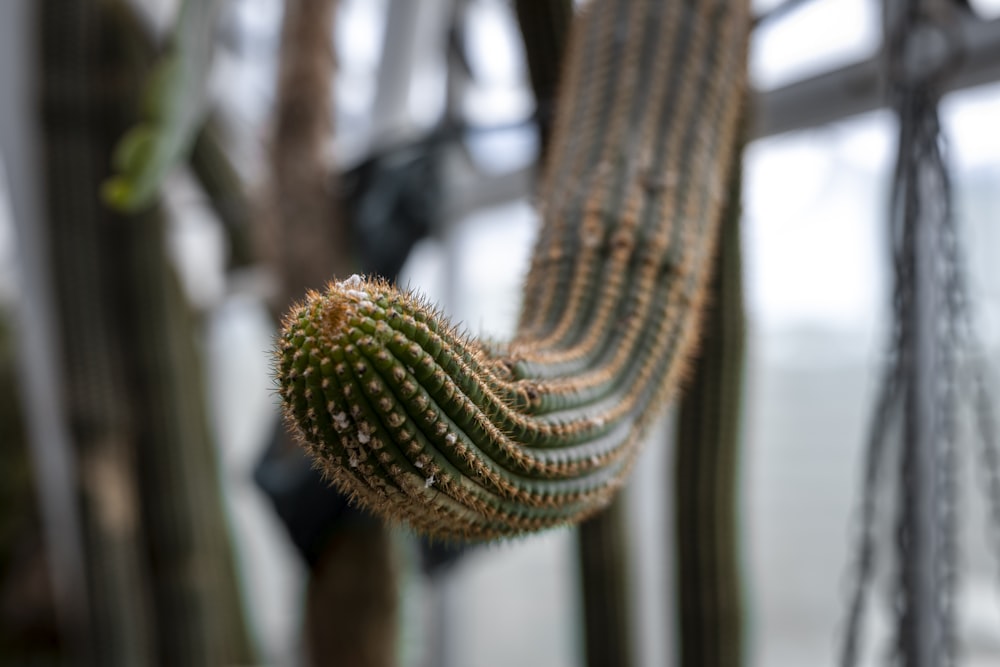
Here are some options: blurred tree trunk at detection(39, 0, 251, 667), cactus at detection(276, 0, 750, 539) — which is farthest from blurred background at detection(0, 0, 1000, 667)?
cactus at detection(276, 0, 750, 539)

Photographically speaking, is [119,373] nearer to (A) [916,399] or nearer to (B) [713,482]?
(B) [713,482]

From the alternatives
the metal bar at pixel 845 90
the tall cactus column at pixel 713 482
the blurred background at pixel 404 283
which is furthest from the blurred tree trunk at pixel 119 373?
the metal bar at pixel 845 90

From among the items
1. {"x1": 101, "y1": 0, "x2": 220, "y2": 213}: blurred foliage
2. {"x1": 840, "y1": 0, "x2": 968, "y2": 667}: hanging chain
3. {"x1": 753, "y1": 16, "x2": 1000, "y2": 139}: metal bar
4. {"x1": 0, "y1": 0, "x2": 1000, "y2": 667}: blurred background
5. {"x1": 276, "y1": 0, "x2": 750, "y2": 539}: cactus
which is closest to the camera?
{"x1": 276, "y1": 0, "x2": 750, "y2": 539}: cactus

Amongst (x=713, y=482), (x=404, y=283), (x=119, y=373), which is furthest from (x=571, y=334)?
(x=119, y=373)

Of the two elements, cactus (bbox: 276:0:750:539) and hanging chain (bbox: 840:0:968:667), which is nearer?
cactus (bbox: 276:0:750:539)

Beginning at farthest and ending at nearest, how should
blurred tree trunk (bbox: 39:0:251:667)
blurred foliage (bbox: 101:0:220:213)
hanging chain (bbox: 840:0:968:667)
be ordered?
blurred tree trunk (bbox: 39:0:251:667)
blurred foliage (bbox: 101:0:220:213)
hanging chain (bbox: 840:0:968:667)

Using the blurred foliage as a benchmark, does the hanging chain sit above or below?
below

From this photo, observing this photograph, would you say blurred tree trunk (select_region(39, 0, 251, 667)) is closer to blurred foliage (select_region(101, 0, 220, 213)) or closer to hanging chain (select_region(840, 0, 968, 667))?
blurred foliage (select_region(101, 0, 220, 213))
